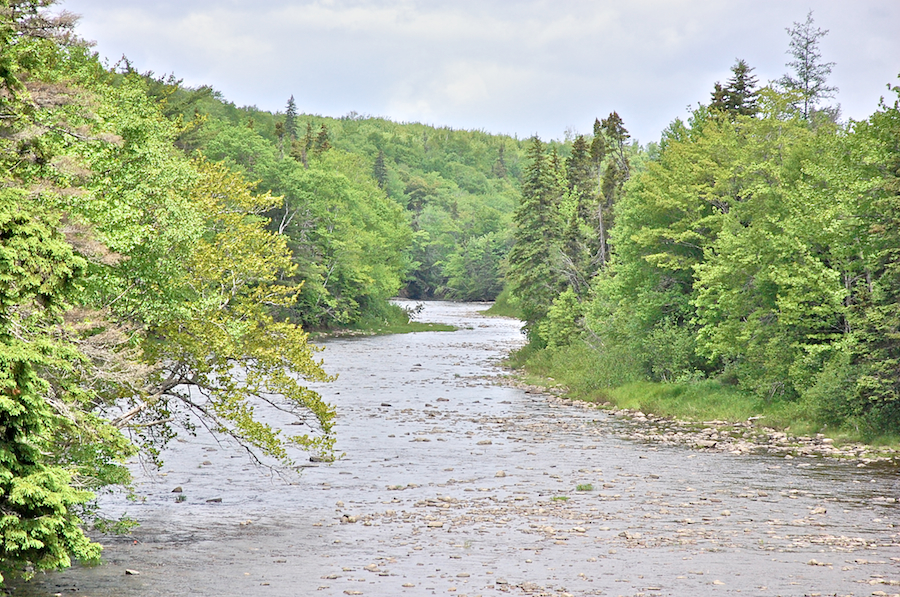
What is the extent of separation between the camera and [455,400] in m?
42.3

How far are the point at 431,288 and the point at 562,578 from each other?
139 metres

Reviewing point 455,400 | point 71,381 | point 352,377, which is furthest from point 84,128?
point 352,377

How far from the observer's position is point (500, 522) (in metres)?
20.2

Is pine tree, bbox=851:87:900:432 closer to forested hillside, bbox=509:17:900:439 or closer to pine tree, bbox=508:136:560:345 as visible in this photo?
forested hillside, bbox=509:17:900:439

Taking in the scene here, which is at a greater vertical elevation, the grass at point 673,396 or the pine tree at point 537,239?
the pine tree at point 537,239

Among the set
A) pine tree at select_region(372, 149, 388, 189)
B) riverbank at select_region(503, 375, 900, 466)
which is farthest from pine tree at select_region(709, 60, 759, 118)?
pine tree at select_region(372, 149, 388, 189)

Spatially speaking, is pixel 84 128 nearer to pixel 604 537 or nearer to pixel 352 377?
pixel 604 537

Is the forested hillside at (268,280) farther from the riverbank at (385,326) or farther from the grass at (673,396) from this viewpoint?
the riverbank at (385,326)

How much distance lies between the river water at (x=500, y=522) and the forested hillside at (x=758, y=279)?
5142mm

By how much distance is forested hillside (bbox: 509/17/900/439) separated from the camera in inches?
1145

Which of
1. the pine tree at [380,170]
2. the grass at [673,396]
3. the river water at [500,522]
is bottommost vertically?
the river water at [500,522]

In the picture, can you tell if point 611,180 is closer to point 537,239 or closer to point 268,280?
point 537,239

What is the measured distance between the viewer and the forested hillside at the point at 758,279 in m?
29.1

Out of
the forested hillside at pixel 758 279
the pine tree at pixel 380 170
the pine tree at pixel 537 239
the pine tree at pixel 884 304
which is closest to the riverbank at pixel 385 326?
the pine tree at pixel 537 239
